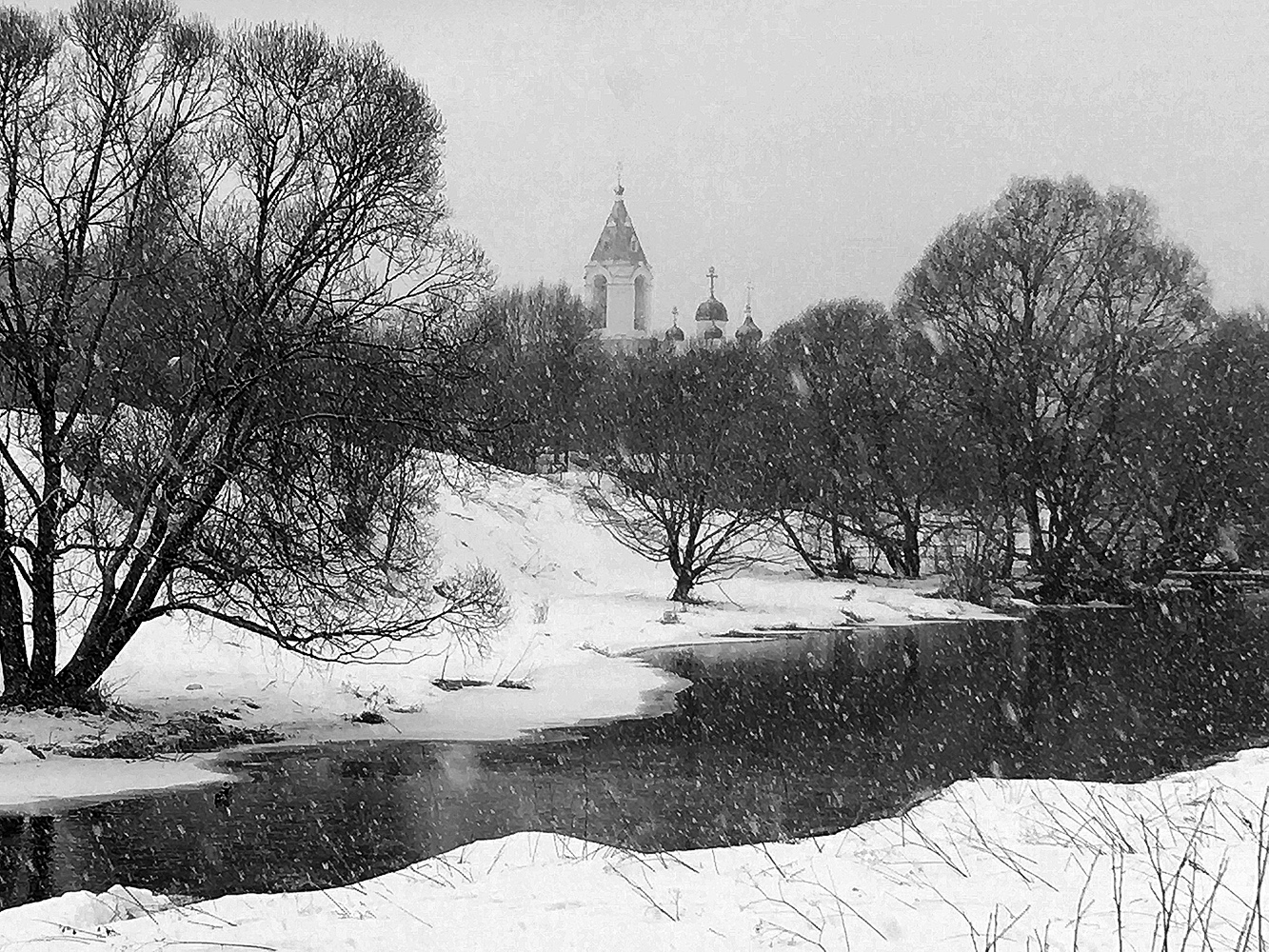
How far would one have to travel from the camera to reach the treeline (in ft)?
133

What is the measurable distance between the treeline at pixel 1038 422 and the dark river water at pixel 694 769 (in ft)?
52.6

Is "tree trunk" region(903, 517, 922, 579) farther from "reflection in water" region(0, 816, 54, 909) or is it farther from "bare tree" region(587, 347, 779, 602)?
"reflection in water" region(0, 816, 54, 909)

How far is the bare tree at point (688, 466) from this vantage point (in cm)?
3416

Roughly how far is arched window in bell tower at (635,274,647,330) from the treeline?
52690 mm

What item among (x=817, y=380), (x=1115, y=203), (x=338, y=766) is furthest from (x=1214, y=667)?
(x=817, y=380)

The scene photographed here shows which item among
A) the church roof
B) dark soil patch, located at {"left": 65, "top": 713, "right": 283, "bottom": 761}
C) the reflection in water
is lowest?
the reflection in water

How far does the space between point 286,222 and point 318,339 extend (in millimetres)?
1601

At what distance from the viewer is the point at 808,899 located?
611 cm

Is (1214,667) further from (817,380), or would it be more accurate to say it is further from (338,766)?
(817,380)

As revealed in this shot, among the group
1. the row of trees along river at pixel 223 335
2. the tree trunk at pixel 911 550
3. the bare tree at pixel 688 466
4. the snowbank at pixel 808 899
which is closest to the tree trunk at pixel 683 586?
the bare tree at pixel 688 466

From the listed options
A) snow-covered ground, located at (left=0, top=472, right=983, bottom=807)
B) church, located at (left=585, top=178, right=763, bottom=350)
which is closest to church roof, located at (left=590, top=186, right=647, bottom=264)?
church, located at (left=585, top=178, right=763, bottom=350)

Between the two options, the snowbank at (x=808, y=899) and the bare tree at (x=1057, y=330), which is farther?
the bare tree at (x=1057, y=330)

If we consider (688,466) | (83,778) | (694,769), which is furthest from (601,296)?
(83,778)

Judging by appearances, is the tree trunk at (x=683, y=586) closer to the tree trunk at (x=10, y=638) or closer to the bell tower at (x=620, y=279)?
the tree trunk at (x=10, y=638)
